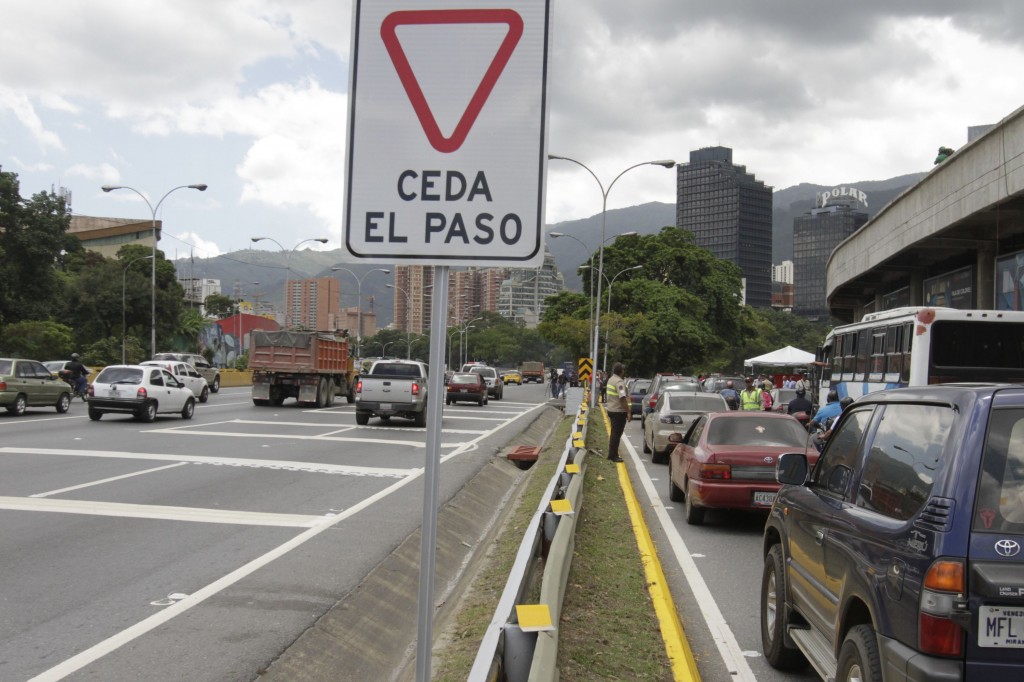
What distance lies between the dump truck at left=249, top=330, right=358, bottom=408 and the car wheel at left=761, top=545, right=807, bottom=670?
1061 inches

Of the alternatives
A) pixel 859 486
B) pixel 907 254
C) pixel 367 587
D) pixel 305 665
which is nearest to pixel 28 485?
pixel 367 587

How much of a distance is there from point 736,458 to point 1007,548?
763 cm

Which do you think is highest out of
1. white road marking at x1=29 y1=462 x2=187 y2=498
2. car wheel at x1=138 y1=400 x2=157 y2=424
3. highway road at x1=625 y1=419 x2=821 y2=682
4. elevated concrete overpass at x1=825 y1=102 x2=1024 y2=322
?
elevated concrete overpass at x1=825 y1=102 x2=1024 y2=322

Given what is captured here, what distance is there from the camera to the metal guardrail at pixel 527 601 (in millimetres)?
4074

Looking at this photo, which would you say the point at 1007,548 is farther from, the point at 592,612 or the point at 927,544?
the point at 592,612

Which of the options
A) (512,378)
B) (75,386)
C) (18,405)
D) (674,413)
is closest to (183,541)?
(674,413)

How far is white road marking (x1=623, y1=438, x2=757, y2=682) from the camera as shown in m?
5.75

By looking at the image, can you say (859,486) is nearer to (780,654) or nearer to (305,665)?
(780,654)

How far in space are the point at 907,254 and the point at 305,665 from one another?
25.4m

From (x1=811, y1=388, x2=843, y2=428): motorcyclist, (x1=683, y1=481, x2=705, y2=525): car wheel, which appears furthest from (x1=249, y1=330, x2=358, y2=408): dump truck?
(x1=683, y1=481, x2=705, y2=525): car wheel

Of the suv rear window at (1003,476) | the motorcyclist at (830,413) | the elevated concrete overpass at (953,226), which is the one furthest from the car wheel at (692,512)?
the elevated concrete overpass at (953,226)

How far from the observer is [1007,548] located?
3.31 meters

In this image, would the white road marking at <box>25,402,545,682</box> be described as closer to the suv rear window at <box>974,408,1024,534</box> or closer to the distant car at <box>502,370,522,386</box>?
the suv rear window at <box>974,408,1024,534</box>

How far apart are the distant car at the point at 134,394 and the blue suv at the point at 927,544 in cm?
2195
